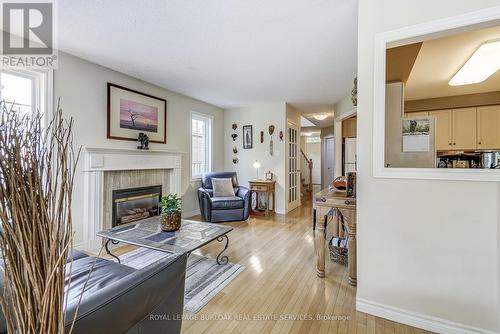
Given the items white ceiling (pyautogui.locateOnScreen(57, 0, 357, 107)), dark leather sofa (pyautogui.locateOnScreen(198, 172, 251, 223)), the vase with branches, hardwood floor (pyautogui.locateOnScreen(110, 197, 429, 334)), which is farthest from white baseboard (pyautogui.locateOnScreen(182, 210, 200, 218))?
the vase with branches

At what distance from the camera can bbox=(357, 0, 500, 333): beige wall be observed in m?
1.47

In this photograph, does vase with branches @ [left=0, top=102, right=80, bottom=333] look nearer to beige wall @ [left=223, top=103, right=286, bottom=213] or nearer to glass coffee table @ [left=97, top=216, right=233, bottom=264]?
glass coffee table @ [left=97, top=216, right=233, bottom=264]

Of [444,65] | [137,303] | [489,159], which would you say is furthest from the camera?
[489,159]

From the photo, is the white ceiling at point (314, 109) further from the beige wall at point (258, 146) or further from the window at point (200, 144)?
the window at point (200, 144)

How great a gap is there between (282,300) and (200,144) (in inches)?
153

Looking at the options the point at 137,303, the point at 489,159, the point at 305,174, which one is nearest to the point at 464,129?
the point at 489,159

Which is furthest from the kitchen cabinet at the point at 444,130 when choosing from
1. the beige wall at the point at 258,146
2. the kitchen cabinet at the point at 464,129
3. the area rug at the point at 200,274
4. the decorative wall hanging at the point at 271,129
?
the area rug at the point at 200,274

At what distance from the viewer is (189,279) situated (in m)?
2.22

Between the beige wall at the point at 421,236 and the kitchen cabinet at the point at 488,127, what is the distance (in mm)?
3642

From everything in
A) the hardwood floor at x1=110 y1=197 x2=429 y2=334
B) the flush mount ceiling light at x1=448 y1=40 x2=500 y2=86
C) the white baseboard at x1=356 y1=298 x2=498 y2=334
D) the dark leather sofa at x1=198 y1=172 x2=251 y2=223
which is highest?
the flush mount ceiling light at x1=448 y1=40 x2=500 y2=86

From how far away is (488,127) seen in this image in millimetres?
3988

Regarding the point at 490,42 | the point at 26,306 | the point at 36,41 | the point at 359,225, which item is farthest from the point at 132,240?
the point at 490,42

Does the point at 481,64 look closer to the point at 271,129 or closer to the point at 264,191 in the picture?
the point at 271,129

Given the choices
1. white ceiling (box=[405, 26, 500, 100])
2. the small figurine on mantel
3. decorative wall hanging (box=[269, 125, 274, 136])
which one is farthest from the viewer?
decorative wall hanging (box=[269, 125, 274, 136])
